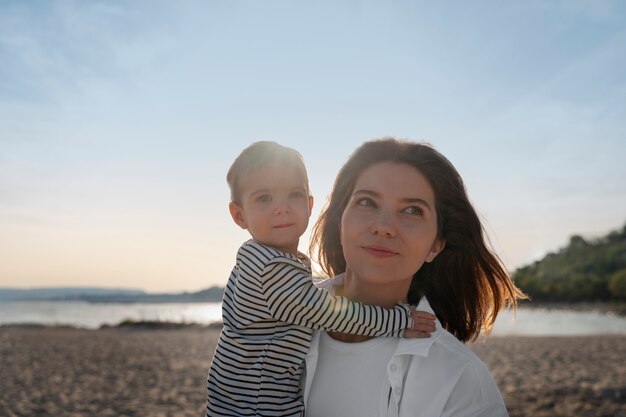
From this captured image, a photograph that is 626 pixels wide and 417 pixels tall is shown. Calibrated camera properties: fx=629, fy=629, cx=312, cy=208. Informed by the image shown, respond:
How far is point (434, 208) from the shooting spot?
119 inches

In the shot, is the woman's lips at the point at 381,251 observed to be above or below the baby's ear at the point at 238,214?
below

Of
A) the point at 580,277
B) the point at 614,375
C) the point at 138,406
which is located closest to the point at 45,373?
the point at 138,406

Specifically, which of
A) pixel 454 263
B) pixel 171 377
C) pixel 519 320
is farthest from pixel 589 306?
pixel 454 263

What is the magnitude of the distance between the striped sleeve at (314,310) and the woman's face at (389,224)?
18cm

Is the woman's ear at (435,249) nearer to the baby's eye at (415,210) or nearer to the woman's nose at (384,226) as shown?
the baby's eye at (415,210)

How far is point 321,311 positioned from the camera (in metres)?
2.70

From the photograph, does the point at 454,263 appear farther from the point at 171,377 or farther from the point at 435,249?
the point at 171,377

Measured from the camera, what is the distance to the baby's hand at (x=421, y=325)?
2668 mm

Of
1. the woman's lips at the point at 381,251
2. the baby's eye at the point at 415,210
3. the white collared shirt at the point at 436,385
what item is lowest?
the white collared shirt at the point at 436,385

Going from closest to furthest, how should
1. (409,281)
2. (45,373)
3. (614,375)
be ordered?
(409,281) < (614,375) < (45,373)

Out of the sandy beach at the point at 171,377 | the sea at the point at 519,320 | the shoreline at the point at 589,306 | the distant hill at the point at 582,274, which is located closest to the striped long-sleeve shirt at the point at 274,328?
the sandy beach at the point at 171,377

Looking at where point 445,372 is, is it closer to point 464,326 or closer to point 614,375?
point 464,326

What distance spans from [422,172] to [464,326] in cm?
88

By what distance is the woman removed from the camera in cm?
246
